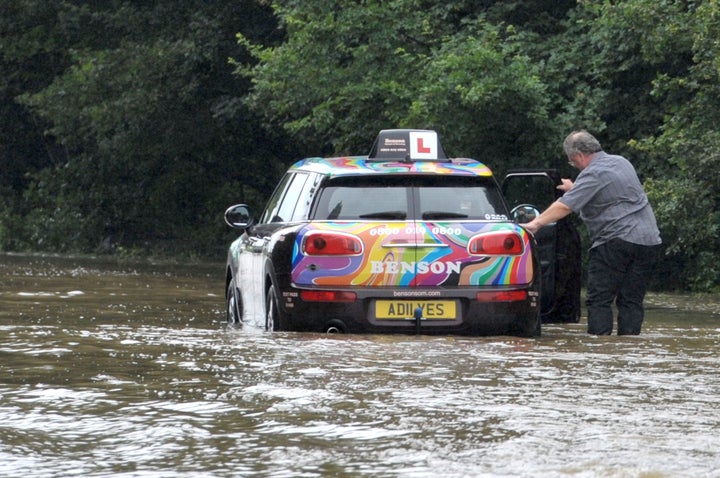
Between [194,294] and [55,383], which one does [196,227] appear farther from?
[55,383]

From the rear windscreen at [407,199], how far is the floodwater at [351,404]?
3.06 feet

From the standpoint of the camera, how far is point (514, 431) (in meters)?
7.09

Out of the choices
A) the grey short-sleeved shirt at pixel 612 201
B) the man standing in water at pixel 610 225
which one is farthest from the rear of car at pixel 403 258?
the grey short-sleeved shirt at pixel 612 201

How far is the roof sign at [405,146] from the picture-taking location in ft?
40.7

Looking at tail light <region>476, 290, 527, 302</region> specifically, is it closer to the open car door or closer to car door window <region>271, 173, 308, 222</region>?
the open car door

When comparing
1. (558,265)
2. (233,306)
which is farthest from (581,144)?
(233,306)

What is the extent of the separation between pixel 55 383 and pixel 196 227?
111 feet

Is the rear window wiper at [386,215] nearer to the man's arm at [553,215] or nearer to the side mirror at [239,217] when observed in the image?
the man's arm at [553,215]

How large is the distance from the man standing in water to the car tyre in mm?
2788

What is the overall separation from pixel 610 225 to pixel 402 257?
1.85 meters

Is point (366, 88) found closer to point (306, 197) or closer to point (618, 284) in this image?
point (618, 284)

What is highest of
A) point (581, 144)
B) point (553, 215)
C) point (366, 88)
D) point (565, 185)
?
point (366, 88)

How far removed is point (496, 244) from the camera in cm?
1146

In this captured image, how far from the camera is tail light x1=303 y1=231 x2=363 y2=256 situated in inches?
446
